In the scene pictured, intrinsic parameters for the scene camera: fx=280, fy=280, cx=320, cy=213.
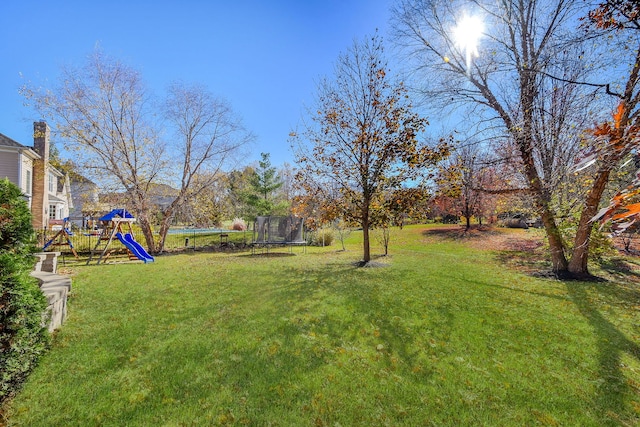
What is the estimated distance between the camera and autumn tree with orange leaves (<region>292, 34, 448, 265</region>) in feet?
25.0

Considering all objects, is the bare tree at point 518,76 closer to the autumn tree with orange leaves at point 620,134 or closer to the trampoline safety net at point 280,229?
the autumn tree with orange leaves at point 620,134

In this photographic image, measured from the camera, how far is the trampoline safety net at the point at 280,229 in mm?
12062

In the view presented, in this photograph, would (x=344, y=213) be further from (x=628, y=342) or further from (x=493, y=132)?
(x=628, y=342)

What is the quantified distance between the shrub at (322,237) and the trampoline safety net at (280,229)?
3.05 m

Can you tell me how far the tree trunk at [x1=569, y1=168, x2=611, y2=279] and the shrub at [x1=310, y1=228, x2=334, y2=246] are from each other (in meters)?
10.1

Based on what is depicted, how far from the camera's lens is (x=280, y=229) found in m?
12.3

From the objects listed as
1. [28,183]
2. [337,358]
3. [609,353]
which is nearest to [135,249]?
[337,358]

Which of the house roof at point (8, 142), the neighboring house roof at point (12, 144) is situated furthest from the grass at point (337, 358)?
the house roof at point (8, 142)

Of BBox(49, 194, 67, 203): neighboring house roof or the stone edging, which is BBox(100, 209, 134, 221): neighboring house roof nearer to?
the stone edging

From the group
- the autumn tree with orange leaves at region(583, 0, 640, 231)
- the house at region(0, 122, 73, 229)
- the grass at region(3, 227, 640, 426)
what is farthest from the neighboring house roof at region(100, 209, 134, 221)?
the autumn tree with orange leaves at region(583, 0, 640, 231)

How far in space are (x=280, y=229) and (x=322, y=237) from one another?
345 centimetres

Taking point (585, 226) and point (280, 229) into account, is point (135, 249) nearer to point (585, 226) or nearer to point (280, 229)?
point (280, 229)

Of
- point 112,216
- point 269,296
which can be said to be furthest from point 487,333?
point 112,216

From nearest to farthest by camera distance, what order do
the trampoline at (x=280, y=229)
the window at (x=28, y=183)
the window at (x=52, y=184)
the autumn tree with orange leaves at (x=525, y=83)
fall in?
the autumn tree with orange leaves at (x=525, y=83) < the trampoline at (x=280, y=229) < the window at (x=28, y=183) < the window at (x=52, y=184)
